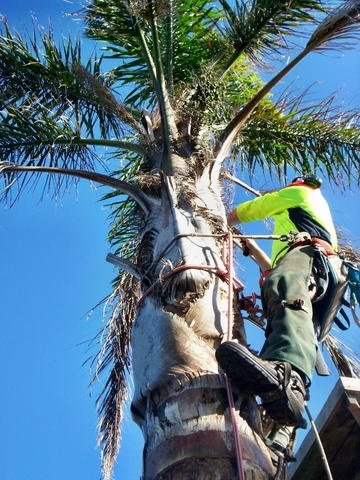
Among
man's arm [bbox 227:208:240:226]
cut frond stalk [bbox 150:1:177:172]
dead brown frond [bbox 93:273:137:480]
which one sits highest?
cut frond stalk [bbox 150:1:177:172]

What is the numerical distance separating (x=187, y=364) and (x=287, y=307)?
675 millimetres

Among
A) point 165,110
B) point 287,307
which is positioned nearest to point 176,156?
point 165,110

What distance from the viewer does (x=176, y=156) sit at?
190 inches

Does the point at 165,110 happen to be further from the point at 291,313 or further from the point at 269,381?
the point at 269,381

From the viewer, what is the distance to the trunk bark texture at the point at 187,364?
258cm

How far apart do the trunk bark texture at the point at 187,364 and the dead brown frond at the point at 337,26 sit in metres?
1.90

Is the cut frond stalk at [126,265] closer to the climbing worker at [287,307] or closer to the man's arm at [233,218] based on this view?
the climbing worker at [287,307]

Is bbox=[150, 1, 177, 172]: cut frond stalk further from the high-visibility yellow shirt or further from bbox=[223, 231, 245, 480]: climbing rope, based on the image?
bbox=[223, 231, 245, 480]: climbing rope

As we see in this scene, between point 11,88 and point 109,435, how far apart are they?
2.84 metres

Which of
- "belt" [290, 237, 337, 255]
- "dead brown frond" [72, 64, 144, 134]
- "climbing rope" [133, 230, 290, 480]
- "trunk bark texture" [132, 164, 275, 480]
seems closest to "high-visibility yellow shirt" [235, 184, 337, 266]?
"belt" [290, 237, 337, 255]

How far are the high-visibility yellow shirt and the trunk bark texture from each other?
59cm

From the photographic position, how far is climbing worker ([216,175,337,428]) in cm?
279

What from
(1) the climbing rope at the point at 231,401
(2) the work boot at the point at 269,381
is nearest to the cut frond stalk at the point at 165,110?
(1) the climbing rope at the point at 231,401

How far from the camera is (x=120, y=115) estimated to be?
19.0 ft
